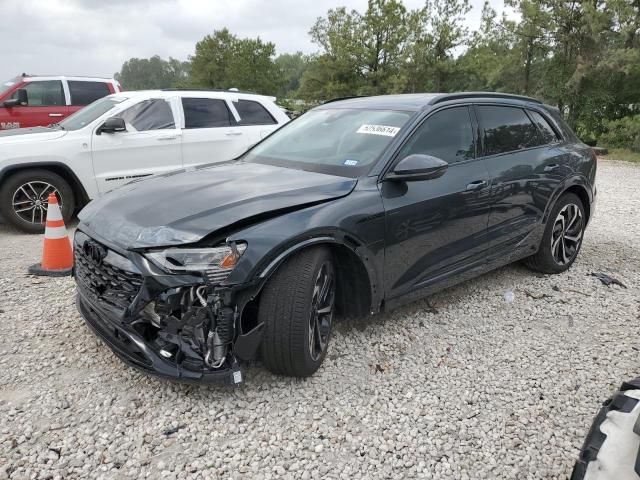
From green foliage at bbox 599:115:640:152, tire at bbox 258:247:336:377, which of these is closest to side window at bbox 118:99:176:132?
tire at bbox 258:247:336:377

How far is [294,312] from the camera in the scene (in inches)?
104

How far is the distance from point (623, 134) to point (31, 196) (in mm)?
18514

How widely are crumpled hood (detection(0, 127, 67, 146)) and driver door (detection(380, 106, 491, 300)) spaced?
4733mm

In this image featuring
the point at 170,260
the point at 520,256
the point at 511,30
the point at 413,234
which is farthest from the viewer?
the point at 511,30

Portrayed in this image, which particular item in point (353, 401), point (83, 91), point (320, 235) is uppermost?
point (83, 91)

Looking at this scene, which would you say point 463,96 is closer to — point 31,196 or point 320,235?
point 320,235

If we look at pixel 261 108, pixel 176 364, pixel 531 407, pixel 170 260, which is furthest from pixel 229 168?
pixel 261 108

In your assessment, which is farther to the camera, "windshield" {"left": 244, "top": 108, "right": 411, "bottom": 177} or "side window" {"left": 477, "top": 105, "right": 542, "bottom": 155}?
"side window" {"left": 477, "top": 105, "right": 542, "bottom": 155}

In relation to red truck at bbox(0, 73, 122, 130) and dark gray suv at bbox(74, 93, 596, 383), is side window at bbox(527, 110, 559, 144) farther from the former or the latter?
red truck at bbox(0, 73, 122, 130)

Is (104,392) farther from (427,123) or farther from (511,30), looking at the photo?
(511,30)

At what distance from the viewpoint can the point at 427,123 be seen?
138 inches

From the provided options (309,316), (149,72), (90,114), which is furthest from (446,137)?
(149,72)

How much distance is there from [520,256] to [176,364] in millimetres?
3102

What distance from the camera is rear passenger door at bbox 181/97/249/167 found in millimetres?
6828
